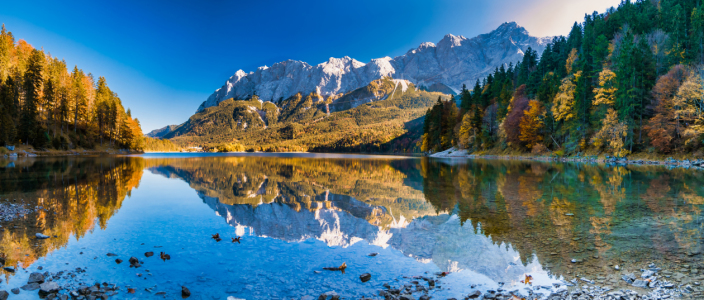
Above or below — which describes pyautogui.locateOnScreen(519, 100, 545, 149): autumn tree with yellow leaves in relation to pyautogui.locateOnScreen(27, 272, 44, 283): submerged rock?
above

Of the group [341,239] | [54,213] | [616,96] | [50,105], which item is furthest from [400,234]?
[50,105]

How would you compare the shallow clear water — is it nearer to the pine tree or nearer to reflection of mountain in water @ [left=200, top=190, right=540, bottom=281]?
reflection of mountain in water @ [left=200, top=190, right=540, bottom=281]

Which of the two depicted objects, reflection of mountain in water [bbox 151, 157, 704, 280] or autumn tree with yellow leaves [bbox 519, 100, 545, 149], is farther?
autumn tree with yellow leaves [bbox 519, 100, 545, 149]

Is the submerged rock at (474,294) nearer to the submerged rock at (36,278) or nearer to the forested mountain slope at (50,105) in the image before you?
the submerged rock at (36,278)

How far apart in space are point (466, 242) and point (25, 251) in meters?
10.7

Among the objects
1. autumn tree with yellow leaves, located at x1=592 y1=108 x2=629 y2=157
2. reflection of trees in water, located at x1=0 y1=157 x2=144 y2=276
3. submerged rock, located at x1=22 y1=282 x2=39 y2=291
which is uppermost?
autumn tree with yellow leaves, located at x1=592 y1=108 x2=629 y2=157

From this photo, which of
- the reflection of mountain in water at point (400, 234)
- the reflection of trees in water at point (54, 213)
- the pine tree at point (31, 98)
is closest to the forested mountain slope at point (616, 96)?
the reflection of mountain in water at point (400, 234)

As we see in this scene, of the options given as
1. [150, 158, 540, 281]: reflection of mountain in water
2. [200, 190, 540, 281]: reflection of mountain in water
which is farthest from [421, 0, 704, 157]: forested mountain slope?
[200, 190, 540, 281]: reflection of mountain in water

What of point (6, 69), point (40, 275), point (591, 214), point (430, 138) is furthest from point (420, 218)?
point (430, 138)

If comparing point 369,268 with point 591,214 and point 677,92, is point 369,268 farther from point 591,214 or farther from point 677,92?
point 677,92

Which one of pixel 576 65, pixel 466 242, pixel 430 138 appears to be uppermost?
pixel 576 65

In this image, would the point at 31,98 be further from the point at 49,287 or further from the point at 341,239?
the point at 341,239

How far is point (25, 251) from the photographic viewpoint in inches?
267

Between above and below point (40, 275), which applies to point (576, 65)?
above
